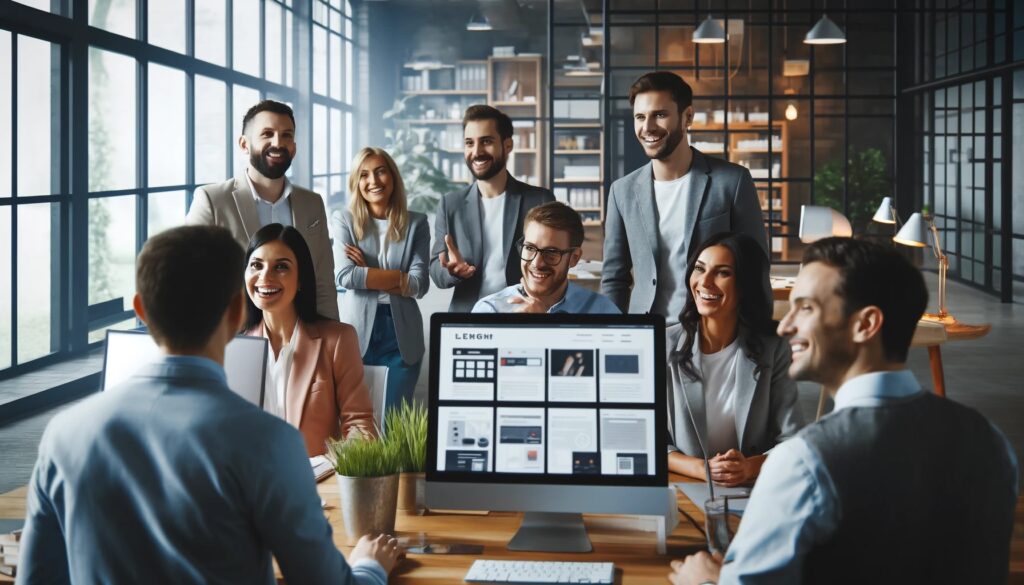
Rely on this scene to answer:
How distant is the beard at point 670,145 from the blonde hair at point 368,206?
1154 mm

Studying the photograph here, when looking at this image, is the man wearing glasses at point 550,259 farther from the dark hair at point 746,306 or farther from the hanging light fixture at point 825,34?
the hanging light fixture at point 825,34

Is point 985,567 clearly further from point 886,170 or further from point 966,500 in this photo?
point 886,170

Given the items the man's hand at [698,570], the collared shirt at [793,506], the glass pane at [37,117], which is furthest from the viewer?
the glass pane at [37,117]

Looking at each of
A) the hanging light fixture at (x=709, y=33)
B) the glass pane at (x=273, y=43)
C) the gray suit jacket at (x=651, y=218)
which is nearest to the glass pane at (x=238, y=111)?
the glass pane at (x=273, y=43)

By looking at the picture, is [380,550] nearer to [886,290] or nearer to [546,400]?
[546,400]

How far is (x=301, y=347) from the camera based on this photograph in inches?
113

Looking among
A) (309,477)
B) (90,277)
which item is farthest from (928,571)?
(90,277)

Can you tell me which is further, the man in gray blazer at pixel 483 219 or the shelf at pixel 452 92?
the shelf at pixel 452 92

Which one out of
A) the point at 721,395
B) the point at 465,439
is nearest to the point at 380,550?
the point at 465,439

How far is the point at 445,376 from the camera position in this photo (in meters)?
2.01

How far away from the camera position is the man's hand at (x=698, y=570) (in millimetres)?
1689

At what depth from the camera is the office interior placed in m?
6.79

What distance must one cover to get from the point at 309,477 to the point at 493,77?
15113 millimetres

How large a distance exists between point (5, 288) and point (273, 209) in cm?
341
